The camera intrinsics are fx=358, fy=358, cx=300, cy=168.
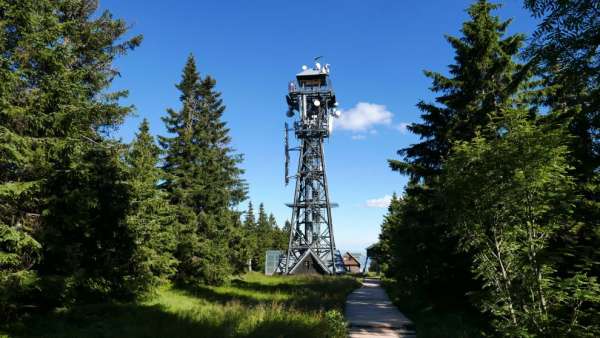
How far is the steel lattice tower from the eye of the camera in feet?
111

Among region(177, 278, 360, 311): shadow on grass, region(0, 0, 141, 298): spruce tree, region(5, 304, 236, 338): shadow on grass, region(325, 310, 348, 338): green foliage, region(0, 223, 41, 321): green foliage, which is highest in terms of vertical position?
region(0, 0, 141, 298): spruce tree

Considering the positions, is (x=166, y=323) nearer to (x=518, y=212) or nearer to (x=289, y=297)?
(x=289, y=297)

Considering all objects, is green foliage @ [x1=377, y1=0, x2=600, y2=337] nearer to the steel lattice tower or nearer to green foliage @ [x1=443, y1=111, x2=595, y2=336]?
green foliage @ [x1=443, y1=111, x2=595, y2=336]

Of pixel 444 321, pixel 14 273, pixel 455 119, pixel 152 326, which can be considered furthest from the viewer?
pixel 455 119

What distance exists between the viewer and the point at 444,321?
10406 millimetres

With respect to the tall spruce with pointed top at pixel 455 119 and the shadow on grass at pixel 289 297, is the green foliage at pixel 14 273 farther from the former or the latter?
the tall spruce with pointed top at pixel 455 119

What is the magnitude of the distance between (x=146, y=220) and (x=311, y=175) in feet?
72.3

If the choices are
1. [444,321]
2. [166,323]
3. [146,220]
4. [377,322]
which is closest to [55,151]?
[166,323]

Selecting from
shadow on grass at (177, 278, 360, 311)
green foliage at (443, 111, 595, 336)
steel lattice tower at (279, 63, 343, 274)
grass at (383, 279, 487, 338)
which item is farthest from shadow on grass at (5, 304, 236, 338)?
steel lattice tower at (279, 63, 343, 274)

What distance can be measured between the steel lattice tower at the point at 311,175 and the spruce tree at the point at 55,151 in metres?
22.1

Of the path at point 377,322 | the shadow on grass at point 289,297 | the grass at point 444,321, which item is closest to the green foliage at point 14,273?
the shadow on grass at point 289,297

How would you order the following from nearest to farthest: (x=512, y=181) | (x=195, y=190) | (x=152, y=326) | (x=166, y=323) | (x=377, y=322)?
(x=512, y=181)
(x=152, y=326)
(x=166, y=323)
(x=377, y=322)
(x=195, y=190)

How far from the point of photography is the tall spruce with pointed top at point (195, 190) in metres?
20.1

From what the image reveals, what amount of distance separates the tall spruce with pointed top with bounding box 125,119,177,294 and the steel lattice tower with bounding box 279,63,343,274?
1751cm
